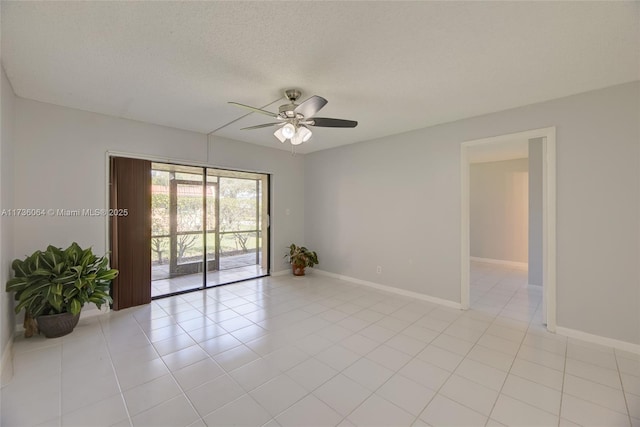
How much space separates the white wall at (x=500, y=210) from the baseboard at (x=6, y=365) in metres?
8.43

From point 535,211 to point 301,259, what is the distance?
14.4ft

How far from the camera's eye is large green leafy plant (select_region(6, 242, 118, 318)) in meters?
2.64

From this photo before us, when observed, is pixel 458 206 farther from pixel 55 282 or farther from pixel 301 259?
pixel 55 282

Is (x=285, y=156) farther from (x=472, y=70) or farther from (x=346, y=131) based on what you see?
(x=472, y=70)

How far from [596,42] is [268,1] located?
2.39 m

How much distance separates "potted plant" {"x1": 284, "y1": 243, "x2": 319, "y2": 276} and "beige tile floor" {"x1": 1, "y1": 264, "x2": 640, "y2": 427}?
1.83 meters

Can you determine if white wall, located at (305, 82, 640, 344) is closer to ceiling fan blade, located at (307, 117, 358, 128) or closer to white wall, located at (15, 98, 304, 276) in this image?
ceiling fan blade, located at (307, 117, 358, 128)

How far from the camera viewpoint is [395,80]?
2547mm

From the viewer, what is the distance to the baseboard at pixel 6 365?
2.11m

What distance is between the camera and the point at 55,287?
268 centimetres

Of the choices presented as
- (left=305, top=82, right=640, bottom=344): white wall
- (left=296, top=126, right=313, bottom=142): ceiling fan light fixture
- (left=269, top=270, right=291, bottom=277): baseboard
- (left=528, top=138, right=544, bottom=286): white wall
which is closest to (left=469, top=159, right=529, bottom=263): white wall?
(left=528, top=138, right=544, bottom=286): white wall

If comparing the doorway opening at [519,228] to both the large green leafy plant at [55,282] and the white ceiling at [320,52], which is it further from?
the large green leafy plant at [55,282]

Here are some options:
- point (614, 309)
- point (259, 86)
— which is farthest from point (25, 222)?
point (614, 309)

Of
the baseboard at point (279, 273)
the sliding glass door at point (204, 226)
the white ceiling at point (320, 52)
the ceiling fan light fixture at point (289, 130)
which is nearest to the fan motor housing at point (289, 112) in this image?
the ceiling fan light fixture at point (289, 130)
